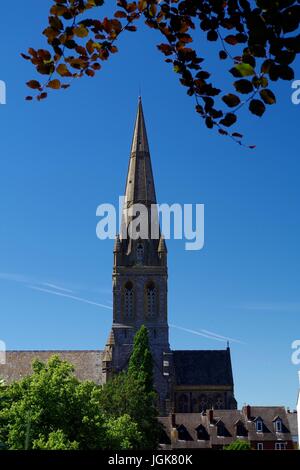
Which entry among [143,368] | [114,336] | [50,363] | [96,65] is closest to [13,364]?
[114,336]

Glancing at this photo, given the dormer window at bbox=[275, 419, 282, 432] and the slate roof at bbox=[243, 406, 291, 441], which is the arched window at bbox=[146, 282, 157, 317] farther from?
the dormer window at bbox=[275, 419, 282, 432]

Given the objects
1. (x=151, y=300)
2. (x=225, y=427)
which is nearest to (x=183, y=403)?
(x=225, y=427)

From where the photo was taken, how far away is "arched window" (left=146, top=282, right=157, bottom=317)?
3162 inches

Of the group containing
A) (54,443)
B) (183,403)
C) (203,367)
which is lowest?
(54,443)

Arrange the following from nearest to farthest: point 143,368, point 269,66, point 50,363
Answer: point 269,66, point 50,363, point 143,368

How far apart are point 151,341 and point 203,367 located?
11.2m

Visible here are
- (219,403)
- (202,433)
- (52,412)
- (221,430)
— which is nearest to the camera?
(52,412)

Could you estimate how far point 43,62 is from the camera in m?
5.44

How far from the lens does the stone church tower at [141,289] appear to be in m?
78.6

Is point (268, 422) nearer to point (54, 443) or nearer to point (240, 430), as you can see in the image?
point (240, 430)

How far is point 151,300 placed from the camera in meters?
80.9

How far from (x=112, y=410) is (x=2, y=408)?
20003 mm

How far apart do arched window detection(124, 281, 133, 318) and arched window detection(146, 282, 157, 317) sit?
75.0 inches

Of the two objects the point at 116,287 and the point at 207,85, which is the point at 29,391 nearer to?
the point at 207,85
